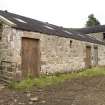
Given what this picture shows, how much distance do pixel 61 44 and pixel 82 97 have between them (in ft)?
24.6

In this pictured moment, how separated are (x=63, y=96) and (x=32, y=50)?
5.12 metres

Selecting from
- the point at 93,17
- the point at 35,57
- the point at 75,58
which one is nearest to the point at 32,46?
the point at 35,57

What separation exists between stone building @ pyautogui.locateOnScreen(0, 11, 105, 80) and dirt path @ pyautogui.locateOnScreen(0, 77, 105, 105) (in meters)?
2.12

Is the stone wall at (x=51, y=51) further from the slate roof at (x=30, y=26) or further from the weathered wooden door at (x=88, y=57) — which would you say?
the weathered wooden door at (x=88, y=57)

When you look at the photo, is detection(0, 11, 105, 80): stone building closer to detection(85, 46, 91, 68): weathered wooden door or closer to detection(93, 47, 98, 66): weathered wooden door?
detection(85, 46, 91, 68): weathered wooden door

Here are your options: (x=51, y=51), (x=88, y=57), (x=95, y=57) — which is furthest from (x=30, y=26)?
(x=95, y=57)

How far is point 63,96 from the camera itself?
8000 mm

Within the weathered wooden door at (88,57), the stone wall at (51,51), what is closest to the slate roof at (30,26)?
the stone wall at (51,51)

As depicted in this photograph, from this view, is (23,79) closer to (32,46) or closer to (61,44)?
(32,46)

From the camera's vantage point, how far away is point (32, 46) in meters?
12.6

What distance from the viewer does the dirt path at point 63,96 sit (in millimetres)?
7244

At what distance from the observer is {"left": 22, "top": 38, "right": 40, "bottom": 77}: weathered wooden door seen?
11978mm

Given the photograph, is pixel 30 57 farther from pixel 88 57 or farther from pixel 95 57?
pixel 95 57

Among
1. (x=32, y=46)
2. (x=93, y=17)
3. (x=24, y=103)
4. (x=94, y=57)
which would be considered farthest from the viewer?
(x=93, y=17)
